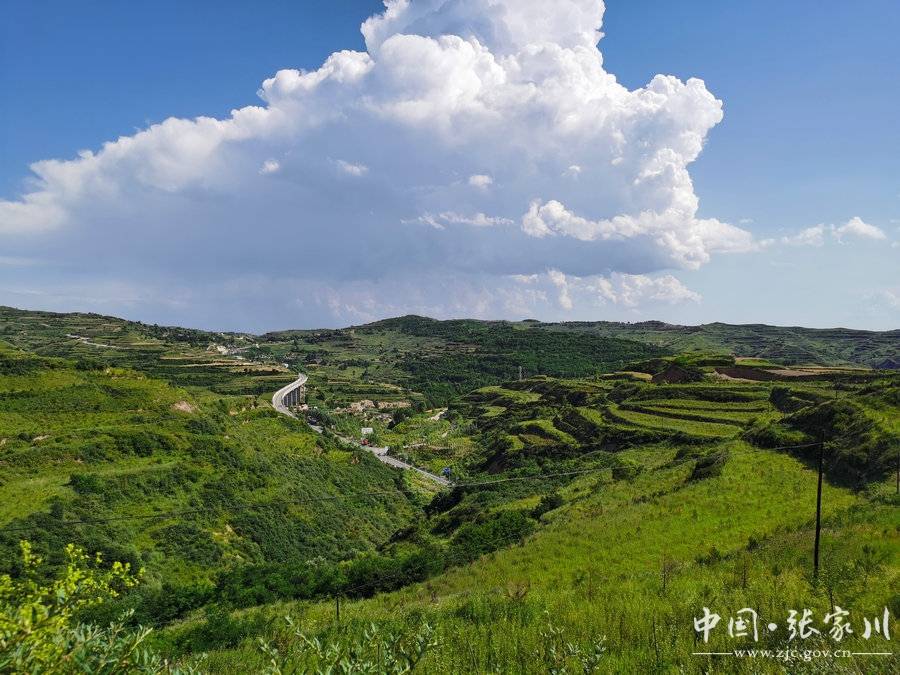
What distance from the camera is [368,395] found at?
16000 cm

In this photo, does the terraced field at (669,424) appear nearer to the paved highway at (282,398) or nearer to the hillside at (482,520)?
the hillside at (482,520)

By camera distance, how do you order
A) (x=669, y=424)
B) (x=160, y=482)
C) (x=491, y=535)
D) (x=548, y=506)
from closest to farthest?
(x=491, y=535) < (x=548, y=506) < (x=160, y=482) < (x=669, y=424)

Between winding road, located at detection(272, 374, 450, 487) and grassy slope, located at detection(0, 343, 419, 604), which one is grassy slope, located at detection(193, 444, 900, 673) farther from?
winding road, located at detection(272, 374, 450, 487)

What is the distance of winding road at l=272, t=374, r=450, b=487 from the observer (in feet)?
291

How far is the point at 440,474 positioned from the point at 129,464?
2190 inches

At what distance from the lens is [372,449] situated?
350 ft

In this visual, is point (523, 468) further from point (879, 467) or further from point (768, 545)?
point (768, 545)

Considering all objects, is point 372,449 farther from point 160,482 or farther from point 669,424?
point 669,424

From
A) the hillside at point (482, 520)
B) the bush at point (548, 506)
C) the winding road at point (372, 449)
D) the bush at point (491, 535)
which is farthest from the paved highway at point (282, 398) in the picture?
the bush at point (491, 535)

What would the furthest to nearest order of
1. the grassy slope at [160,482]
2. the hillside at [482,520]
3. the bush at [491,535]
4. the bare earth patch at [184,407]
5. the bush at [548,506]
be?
1. the bare earth patch at [184,407]
2. the bush at [548,506]
3. the grassy slope at [160,482]
4. the bush at [491,535]
5. the hillside at [482,520]

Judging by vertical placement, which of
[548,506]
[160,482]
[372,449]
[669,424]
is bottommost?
[372,449]

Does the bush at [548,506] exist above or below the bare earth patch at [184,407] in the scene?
below

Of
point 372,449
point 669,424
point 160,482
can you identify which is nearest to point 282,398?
point 372,449

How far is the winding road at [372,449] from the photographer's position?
88.7 m
